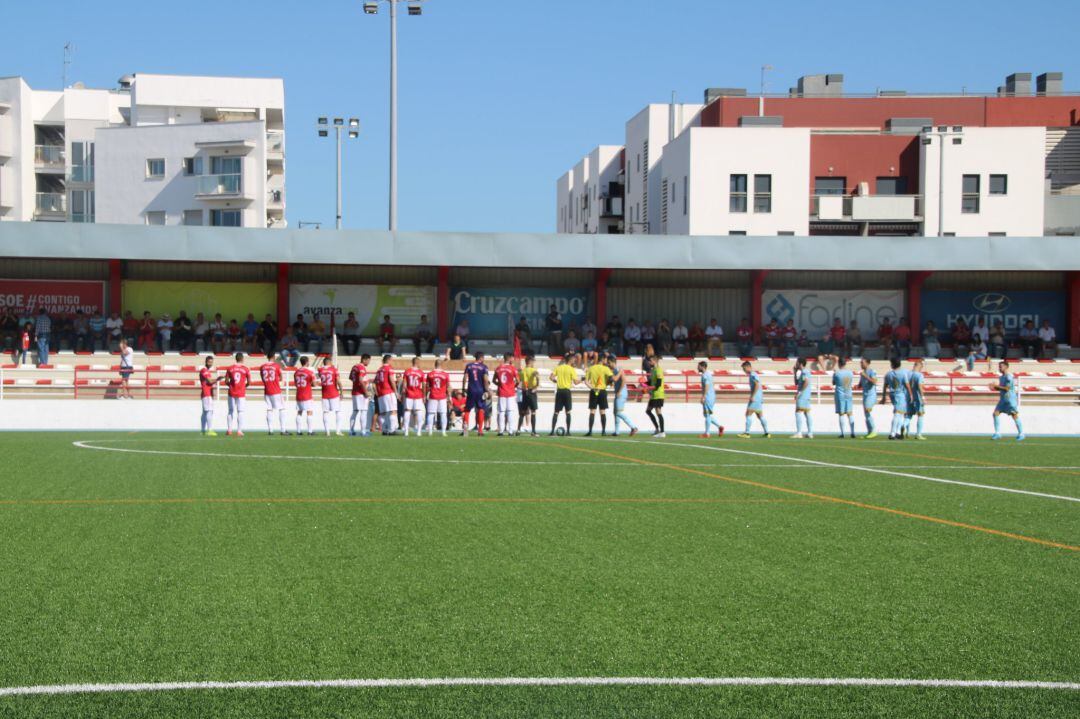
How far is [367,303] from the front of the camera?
41.8 m

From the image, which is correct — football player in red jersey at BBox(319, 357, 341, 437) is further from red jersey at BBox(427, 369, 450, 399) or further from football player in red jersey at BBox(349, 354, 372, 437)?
red jersey at BBox(427, 369, 450, 399)

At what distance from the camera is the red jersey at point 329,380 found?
2411cm

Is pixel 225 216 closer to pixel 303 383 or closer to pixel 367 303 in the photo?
pixel 367 303

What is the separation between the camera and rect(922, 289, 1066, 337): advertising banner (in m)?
43.7

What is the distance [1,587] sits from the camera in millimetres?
7719

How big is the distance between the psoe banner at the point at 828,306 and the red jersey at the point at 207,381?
24.4 meters

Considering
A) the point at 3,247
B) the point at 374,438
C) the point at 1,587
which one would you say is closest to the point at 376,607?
the point at 1,587

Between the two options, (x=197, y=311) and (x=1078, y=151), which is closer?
(x=197, y=311)

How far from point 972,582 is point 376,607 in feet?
13.2

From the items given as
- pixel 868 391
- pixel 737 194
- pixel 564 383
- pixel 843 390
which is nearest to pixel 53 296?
pixel 564 383

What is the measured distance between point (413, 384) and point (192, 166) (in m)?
46.9

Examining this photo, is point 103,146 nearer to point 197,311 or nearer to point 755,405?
point 197,311

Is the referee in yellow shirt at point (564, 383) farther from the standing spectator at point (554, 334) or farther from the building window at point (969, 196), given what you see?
the building window at point (969, 196)

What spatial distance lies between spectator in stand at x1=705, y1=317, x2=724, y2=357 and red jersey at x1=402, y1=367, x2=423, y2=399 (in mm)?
17620
